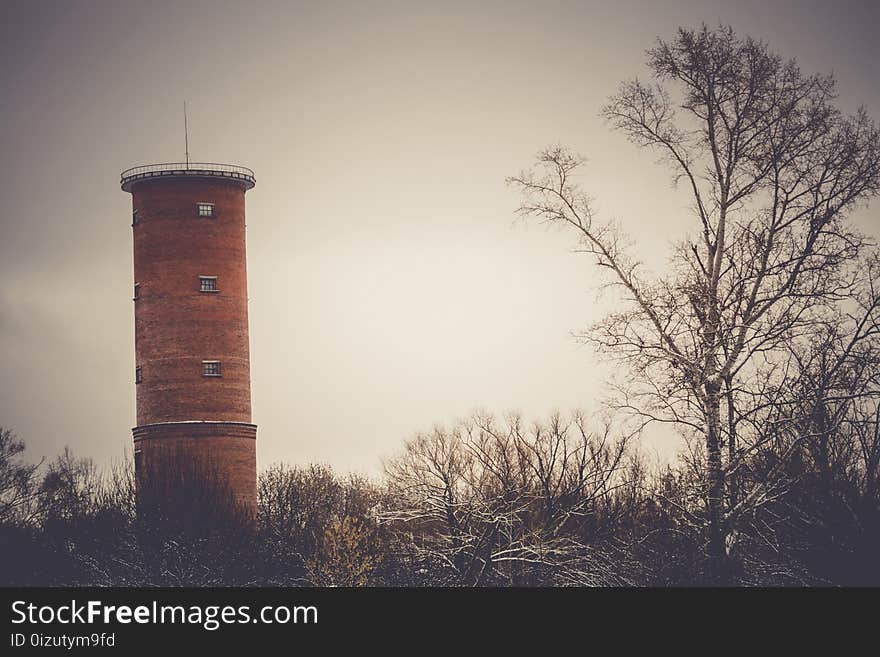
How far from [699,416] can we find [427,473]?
68.6 ft

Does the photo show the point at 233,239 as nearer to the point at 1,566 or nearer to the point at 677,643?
the point at 1,566

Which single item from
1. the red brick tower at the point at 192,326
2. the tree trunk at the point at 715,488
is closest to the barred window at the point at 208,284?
the red brick tower at the point at 192,326

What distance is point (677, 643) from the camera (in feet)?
82.8

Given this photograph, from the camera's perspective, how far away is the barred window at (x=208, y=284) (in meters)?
58.1

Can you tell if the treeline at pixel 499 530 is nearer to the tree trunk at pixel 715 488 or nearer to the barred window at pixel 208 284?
the tree trunk at pixel 715 488

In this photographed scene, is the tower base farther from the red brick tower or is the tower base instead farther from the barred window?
the barred window

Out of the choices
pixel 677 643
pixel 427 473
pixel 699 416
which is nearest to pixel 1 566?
pixel 427 473

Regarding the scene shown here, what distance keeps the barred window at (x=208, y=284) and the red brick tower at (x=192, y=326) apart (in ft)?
0.13

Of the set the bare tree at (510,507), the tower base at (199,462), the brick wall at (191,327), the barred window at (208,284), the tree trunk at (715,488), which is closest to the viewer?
the tree trunk at (715,488)

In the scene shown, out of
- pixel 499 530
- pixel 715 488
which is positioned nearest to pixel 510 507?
pixel 499 530

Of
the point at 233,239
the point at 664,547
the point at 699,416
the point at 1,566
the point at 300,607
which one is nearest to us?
the point at 300,607

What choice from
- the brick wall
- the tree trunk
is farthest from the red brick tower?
the tree trunk

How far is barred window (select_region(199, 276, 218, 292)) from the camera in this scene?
191 ft

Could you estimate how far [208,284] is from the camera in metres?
58.2
